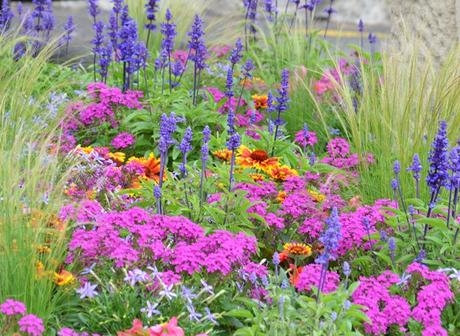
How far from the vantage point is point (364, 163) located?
4797 mm

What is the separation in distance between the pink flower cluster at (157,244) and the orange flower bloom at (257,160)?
85 centimetres

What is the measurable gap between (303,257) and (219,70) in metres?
2.87

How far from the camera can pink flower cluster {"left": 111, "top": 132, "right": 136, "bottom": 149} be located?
5.05 meters

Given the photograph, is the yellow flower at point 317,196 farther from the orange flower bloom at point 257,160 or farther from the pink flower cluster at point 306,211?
the orange flower bloom at point 257,160

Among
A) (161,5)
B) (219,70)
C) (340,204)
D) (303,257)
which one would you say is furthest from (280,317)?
(161,5)

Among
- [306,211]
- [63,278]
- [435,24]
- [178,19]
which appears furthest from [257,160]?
[178,19]

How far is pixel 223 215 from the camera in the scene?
158 inches

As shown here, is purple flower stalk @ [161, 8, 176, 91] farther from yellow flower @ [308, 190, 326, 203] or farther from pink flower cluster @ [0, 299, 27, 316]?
pink flower cluster @ [0, 299, 27, 316]

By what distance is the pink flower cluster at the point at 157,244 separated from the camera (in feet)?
10.9

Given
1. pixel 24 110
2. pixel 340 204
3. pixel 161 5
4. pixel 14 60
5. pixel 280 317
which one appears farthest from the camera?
pixel 161 5

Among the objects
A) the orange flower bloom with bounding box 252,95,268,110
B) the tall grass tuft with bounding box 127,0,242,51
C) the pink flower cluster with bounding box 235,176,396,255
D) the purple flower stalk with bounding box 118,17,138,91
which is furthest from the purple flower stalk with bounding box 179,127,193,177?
the tall grass tuft with bounding box 127,0,242,51

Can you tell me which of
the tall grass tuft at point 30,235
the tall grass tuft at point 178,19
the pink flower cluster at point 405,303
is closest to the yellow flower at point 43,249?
the tall grass tuft at point 30,235

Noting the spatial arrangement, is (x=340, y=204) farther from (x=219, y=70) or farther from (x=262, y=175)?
(x=219, y=70)

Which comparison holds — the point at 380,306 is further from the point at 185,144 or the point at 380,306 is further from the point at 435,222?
the point at 185,144
